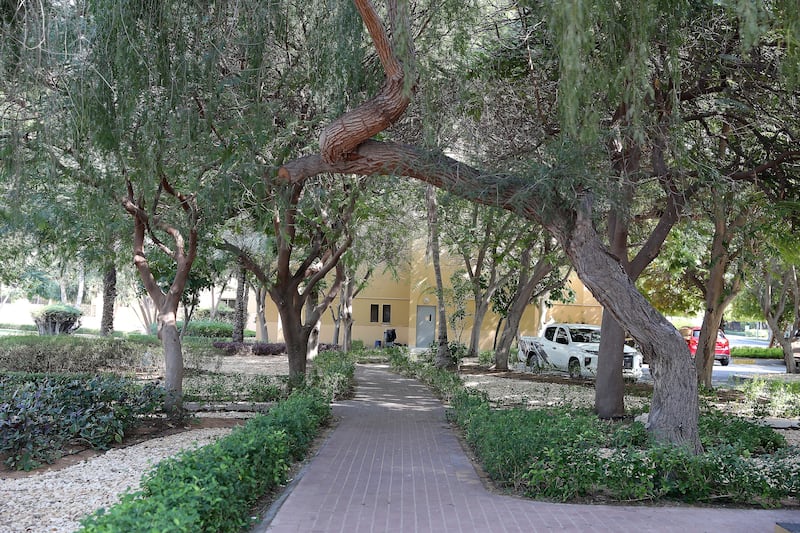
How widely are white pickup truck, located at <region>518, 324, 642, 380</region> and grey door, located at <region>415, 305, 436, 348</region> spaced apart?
1468 centimetres

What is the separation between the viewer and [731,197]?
1292 cm

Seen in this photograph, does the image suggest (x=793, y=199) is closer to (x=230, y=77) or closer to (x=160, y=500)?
(x=230, y=77)

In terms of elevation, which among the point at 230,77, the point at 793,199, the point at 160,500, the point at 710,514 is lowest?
the point at 710,514

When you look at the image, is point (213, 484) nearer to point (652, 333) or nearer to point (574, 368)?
point (652, 333)

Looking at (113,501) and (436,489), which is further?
(436,489)

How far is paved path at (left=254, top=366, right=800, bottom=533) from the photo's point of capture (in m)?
6.18

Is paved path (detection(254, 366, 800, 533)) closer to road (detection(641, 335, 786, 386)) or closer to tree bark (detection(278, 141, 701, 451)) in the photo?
tree bark (detection(278, 141, 701, 451))

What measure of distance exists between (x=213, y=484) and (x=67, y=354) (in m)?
17.9

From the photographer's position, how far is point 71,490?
300 inches

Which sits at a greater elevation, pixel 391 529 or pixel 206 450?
pixel 206 450

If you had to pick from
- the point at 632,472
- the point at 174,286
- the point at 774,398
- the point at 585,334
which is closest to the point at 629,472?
the point at 632,472

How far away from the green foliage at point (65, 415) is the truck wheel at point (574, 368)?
15.1m

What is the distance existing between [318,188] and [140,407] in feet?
14.9

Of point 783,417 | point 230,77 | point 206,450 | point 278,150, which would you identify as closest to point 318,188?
point 278,150
